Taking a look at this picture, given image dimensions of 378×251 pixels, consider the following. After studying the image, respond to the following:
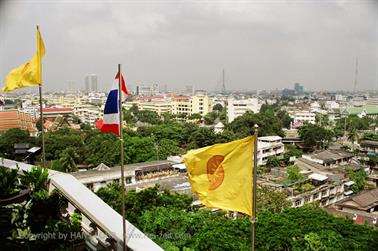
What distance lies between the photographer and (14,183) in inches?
131

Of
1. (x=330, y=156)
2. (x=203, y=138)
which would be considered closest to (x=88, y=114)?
(x=203, y=138)

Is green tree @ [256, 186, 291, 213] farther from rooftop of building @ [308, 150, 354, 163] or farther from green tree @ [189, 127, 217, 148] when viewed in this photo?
green tree @ [189, 127, 217, 148]

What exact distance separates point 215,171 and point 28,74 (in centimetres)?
306

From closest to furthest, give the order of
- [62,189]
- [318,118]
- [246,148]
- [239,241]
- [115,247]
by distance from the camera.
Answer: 1. [115,247]
2. [246,148]
3. [62,189]
4. [239,241]
5. [318,118]

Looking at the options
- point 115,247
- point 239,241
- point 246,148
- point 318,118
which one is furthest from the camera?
point 318,118

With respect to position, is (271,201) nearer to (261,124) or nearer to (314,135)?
(314,135)

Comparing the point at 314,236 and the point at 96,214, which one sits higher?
the point at 96,214

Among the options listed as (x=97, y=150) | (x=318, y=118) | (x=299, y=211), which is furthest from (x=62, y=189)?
(x=318, y=118)

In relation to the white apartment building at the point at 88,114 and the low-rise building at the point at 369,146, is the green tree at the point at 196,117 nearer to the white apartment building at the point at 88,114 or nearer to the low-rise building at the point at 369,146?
the white apartment building at the point at 88,114

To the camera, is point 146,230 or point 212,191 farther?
point 146,230

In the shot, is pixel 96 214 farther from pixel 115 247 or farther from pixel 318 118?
pixel 318 118

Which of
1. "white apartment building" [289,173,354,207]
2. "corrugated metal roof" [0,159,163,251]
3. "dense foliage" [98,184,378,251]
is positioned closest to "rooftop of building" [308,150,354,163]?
"white apartment building" [289,173,354,207]

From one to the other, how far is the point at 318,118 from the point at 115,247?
51.6 m

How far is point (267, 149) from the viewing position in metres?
25.2
